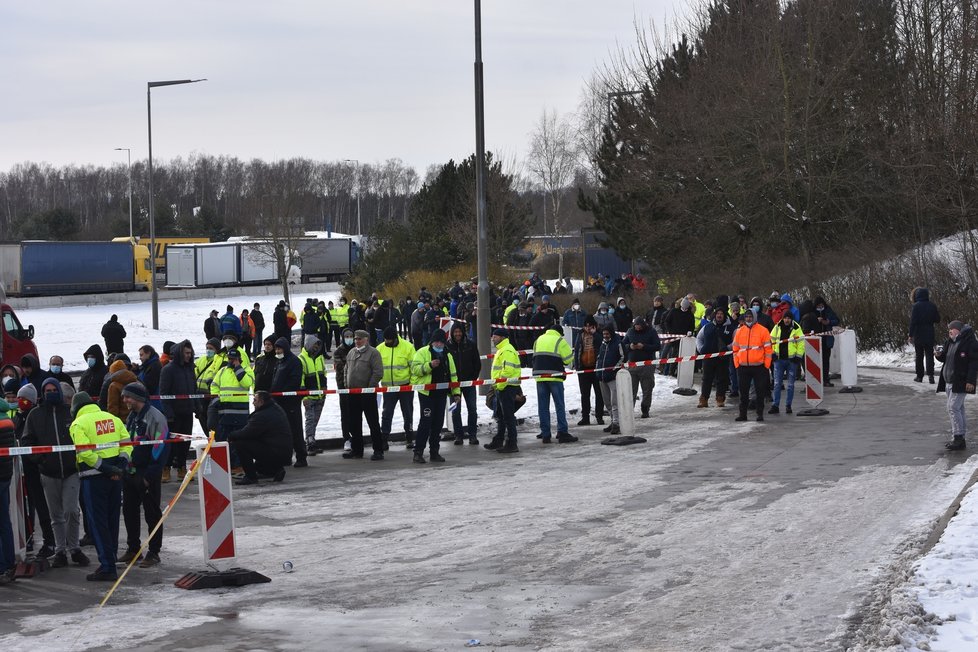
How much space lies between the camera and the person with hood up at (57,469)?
433 inches

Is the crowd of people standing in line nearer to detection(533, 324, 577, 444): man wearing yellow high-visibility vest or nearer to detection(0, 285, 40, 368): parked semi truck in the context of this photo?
detection(533, 324, 577, 444): man wearing yellow high-visibility vest

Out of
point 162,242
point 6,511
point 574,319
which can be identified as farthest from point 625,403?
point 162,242

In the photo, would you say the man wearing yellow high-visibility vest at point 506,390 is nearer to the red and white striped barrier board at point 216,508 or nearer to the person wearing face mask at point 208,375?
the person wearing face mask at point 208,375

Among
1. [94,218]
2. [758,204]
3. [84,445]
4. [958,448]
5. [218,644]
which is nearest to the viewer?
[218,644]

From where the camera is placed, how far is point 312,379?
17453 mm

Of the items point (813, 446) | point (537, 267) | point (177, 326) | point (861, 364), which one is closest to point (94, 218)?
point (537, 267)

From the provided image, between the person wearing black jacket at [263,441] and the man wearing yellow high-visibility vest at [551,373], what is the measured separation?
4.42m

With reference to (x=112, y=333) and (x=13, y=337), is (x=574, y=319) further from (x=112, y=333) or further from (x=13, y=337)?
(x=13, y=337)

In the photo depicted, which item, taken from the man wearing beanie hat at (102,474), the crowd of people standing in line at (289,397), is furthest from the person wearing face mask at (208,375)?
the man wearing beanie hat at (102,474)

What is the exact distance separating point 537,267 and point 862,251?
55.0m

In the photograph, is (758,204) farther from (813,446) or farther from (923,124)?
(813,446)

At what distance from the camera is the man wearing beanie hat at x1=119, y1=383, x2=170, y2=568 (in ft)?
36.1

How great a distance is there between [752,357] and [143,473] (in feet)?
34.8

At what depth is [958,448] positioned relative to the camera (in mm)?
15438
